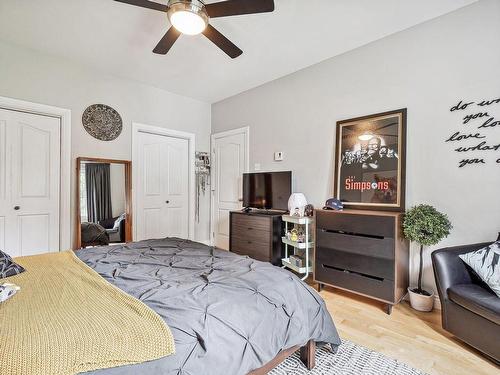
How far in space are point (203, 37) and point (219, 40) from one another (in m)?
0.65

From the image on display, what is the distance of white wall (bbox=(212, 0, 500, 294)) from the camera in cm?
219

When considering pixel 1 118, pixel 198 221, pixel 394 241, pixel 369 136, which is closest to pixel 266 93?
pixel 369 136

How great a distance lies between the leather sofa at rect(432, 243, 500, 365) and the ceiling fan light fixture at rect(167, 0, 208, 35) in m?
2.38

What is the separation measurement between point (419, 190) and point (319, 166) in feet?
3.60

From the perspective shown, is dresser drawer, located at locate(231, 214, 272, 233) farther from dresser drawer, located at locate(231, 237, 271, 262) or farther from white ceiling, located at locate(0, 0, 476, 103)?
white ceiling, located at locate(0, 0, 476, 103)

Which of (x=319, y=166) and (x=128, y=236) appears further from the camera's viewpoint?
(x=128, y=236)

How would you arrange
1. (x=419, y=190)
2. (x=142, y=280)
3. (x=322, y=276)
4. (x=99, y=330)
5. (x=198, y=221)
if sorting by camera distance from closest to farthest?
(x=99, y=330)
(x=142, y=280)
(x=419, y=190)
(x=322, y=276)
(x=198, y=221)

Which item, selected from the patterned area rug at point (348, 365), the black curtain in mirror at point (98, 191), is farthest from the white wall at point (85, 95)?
the patterned area rug at point (348, 365)

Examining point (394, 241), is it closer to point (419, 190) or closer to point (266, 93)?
point (419, 190)

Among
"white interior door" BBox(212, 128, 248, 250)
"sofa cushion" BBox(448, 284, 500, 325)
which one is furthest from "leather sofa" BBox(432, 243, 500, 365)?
"white interior door" BBox(212, 128, 248, 250)

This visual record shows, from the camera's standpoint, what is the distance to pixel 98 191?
3.44 m

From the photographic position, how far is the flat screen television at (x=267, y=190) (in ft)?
11.2

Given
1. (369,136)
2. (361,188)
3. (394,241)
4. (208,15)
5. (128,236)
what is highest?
(208,15)

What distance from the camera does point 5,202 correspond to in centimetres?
285
